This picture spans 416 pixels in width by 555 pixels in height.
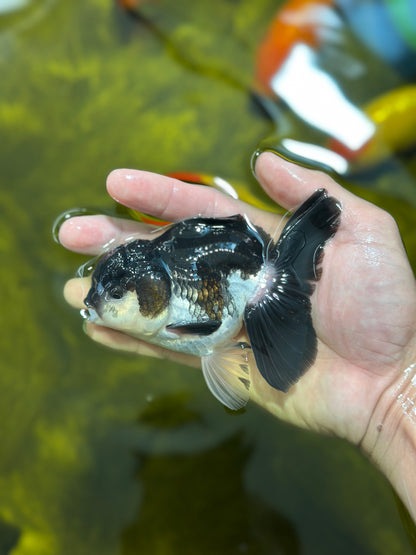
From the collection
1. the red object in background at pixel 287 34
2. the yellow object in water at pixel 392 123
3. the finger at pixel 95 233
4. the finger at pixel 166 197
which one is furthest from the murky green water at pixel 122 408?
the finger at pixel 166 197

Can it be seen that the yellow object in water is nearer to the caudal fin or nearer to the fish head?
the caudal fin

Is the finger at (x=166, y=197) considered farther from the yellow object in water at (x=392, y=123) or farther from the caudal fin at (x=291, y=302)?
the yellow object in water at (x=392, y=123)

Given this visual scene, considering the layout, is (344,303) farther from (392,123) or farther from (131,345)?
(392,123)

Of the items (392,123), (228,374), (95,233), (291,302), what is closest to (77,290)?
(95,233)

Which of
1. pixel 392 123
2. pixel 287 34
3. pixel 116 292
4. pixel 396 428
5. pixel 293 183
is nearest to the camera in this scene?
pixel 116 292

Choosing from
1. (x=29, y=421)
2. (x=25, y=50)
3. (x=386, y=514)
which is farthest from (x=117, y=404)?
(x=25, y=50)

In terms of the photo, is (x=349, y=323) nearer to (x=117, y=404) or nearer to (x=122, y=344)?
(x=122, y=344)
